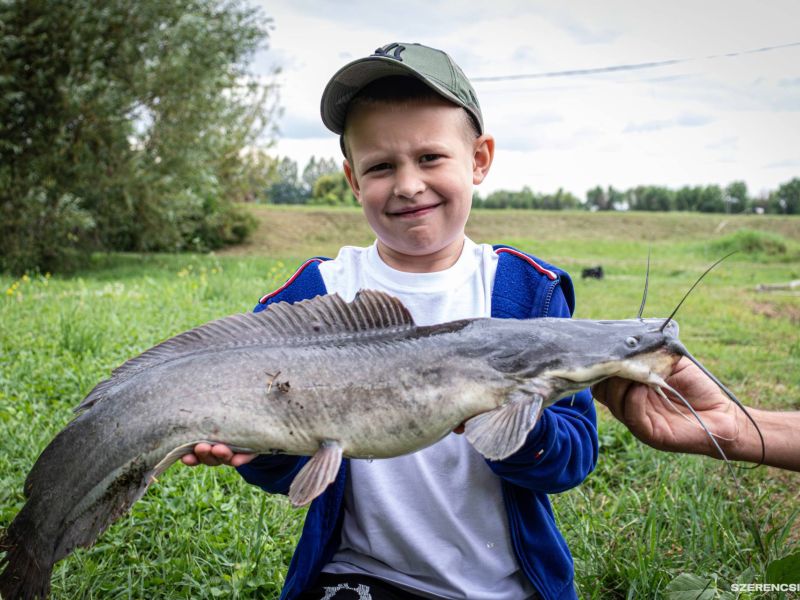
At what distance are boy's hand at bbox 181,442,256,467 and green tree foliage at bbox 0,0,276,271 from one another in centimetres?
1271

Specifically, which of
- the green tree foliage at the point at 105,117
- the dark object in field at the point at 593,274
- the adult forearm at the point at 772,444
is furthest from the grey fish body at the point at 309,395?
the dark object in field at the point at 593,274

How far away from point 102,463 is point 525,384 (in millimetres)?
1149

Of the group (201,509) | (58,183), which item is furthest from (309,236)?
(201,509)

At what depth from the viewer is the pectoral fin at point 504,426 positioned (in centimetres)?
163

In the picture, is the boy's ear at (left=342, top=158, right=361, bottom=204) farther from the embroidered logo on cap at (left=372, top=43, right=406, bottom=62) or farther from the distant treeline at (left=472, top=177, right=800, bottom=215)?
the distant treeline at (left=472, top=177, right=800, bottom=215)

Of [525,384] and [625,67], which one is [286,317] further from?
[625,67]

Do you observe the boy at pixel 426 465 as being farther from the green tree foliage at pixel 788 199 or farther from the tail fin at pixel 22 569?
the green tree foliage at pixel 788 199

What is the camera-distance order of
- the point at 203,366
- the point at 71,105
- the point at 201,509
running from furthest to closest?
1. the point at 71,105
2. the point at 201,509
3. the point at 203,366

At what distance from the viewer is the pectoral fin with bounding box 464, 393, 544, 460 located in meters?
1.63

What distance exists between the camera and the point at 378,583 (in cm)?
223

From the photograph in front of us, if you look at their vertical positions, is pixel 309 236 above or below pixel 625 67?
below

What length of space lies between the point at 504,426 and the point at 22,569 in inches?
56.7

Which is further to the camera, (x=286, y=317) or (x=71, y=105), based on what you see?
(x=71, y=105)
